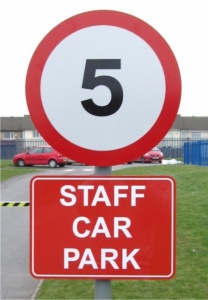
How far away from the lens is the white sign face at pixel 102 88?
2.65m

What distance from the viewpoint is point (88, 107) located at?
2.64 meters

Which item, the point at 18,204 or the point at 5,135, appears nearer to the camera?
the point at 18,204

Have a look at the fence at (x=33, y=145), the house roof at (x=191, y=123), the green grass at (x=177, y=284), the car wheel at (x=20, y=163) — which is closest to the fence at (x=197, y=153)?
the car wheel at (x=20, y=163)

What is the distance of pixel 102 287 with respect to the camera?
2.63 meters

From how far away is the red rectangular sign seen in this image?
266 cm

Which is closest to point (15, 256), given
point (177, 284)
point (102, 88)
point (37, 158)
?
point (177, 284)

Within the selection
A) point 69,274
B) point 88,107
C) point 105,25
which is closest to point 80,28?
point 105,25

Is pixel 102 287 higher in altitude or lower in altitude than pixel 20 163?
higher

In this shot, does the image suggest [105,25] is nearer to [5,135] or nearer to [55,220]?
[55,220]

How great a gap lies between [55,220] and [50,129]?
1.45 feet

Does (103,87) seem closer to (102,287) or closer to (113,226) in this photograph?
(113,226)

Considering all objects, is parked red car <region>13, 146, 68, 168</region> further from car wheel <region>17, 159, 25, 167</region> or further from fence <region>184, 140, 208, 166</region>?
fence <region>184, 140, 208, 166</region>

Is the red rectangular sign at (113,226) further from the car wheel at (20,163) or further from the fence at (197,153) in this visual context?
the car wheel at (20,163)

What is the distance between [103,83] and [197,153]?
3257cm
